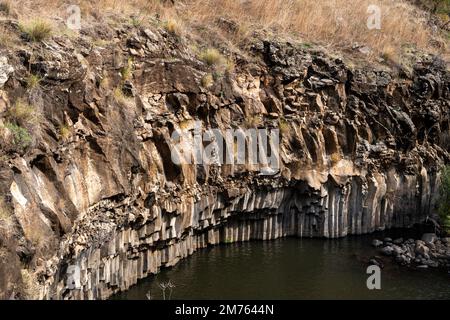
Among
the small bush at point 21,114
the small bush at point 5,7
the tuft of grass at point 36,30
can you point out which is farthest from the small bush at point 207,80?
the small bush at point 21,114

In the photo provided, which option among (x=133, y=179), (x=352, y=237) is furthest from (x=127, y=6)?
(x=352, y=237)

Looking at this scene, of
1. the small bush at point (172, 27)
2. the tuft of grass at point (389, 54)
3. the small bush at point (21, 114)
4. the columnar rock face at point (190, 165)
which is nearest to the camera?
the small bush at point (21, 114)

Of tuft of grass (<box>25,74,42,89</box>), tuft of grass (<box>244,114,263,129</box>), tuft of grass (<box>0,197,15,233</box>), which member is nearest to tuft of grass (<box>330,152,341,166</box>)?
tuft of grass (<box>244,114,263,129</box>)

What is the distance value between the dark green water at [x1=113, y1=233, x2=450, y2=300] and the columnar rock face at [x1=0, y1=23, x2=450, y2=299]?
83cm

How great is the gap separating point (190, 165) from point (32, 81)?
317 inches

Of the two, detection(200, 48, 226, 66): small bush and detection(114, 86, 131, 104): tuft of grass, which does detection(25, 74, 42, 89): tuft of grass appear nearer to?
detection(114, 86, 131, 104): tuft of grass

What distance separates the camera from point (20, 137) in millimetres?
12406

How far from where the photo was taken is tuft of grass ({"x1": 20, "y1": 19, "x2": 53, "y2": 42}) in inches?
585

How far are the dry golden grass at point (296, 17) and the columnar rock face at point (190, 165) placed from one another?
5.40 ft

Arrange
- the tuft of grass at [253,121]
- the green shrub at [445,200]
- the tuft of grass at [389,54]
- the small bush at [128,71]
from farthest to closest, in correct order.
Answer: the tuft of grass at [389,54]
the green shrub at [445,200]
the tuft of grass at [253,121]
the small bush at [128,71]

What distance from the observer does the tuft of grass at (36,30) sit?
1486 cm

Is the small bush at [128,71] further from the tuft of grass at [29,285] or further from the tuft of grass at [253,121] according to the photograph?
the tuft of grass at [29,285]

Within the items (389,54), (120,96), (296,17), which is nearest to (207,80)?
(120,96)

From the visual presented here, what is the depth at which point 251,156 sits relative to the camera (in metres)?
23.3
